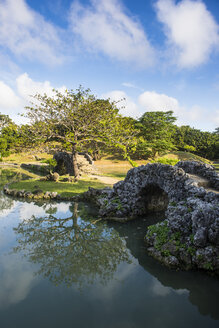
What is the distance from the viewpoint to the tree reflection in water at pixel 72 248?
8.27 m

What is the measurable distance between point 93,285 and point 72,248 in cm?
310

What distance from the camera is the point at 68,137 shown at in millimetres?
25859

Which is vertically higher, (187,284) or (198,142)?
(198,142)

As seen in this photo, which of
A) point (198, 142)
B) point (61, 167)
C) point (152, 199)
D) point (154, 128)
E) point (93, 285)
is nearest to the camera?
point (93, 285)

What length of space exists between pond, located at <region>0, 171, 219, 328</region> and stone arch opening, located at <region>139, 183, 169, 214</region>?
3046 mm

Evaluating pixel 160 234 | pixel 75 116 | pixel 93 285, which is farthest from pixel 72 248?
pixel 75 116

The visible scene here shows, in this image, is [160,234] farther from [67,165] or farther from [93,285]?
[67,165]

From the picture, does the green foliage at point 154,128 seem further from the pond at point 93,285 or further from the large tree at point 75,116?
the pond at point 93,285

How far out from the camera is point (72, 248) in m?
10.4

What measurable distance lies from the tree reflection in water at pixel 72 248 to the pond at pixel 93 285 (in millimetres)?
38

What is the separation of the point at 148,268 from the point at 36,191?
13.7m

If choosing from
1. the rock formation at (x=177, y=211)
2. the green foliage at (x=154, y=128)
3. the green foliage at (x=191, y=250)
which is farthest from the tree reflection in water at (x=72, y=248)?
the green foliage at (x=154, y=128)

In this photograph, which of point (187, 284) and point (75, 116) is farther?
point (75, 116)

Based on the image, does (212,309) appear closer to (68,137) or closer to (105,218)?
(105,218)
